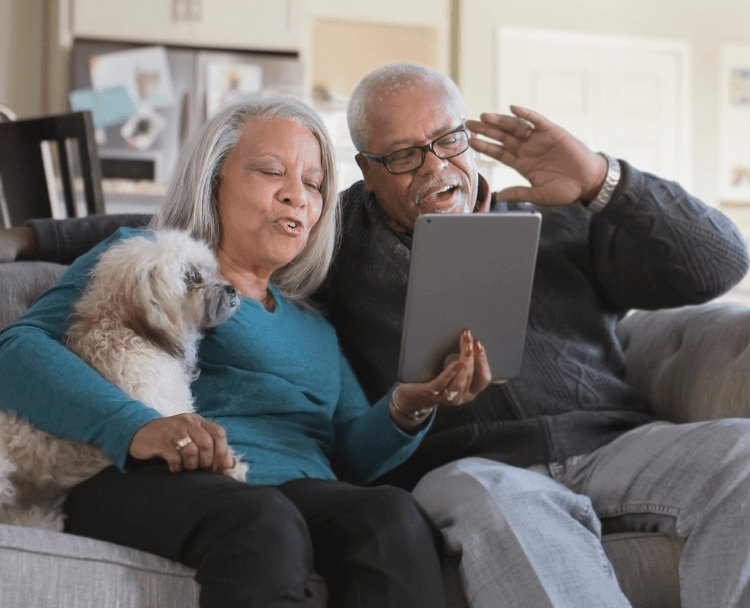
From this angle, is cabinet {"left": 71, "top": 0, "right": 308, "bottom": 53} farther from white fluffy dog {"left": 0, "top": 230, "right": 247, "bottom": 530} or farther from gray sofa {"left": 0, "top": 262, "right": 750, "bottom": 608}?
white fluffy dog {"left": 0, "top": 230, "right": 247, "bottom": 530}

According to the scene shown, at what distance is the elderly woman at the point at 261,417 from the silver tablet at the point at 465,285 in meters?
0.04

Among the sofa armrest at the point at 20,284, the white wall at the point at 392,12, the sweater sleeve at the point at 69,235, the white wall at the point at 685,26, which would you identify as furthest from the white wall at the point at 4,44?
the sofa armrest at the point at 20,284

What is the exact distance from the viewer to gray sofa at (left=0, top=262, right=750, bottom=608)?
0.94m

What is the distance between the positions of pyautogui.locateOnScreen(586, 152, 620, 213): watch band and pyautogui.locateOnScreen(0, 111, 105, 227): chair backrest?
117 cm

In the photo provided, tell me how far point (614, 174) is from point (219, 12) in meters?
3.27

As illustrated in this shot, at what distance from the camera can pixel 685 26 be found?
5527mm

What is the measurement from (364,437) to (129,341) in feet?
1.37

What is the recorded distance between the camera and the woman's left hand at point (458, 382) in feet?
3.86

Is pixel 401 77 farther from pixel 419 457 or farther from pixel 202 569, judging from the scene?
pixel 202 569

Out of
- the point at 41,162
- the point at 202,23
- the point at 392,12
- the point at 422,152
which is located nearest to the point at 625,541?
the point at 422,152

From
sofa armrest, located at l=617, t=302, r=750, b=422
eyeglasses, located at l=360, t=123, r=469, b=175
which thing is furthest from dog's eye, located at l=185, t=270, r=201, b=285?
sofa armrest, located at l=617, t=302, r=750, b=422

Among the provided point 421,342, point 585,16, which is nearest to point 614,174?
point 421,342

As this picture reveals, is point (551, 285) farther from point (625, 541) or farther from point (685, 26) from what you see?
point (685, 26)

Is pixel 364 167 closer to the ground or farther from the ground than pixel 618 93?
closer to the ground
